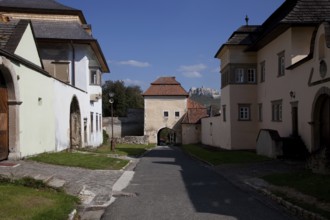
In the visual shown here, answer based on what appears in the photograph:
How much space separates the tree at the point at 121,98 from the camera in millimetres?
84781

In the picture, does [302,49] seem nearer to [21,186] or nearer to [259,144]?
[259,144]

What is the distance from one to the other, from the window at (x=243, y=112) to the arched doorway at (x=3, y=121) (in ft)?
68.5

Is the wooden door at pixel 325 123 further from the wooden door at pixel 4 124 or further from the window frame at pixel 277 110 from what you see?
the wooden door at pixel 4 124

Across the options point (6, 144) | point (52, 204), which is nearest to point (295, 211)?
point (52, 204)

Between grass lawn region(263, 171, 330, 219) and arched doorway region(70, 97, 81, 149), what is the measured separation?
16988mm

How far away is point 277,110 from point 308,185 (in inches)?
621

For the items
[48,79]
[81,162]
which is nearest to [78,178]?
[81,162]

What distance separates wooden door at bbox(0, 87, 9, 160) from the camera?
1534 centimetres

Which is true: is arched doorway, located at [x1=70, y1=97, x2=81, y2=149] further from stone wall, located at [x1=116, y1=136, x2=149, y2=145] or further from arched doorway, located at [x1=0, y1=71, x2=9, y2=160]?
stone wall, located at [x1=116, y1=136, x2=149, y2=145]

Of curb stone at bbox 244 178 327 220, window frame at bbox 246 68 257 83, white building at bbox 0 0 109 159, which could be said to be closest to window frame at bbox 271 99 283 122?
window frame at bbox 246 68 257 83

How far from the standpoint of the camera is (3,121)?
15.5 m

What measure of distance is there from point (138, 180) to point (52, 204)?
19.7 ft

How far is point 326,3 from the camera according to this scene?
24.7m

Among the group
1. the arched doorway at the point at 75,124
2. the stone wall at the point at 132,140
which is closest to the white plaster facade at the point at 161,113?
the stone wall at the point at 132,140
